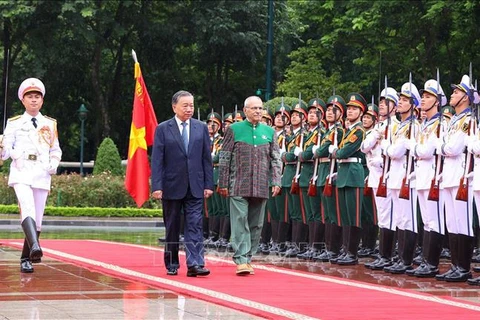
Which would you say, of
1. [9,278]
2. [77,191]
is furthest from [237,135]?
[77,191]

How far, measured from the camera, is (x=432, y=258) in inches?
543

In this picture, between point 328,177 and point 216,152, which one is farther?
point 216,152

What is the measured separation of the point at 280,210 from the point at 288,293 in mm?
6342

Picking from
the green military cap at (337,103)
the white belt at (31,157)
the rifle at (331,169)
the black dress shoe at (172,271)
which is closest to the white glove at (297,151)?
the rifle at (331,169)

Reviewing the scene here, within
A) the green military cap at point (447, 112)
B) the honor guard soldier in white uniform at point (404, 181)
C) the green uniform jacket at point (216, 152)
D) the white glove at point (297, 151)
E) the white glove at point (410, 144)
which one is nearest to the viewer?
the white glove at point (410, 144)

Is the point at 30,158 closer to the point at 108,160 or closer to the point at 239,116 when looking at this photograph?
the point at 239,116

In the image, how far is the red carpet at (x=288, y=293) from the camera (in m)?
9.84

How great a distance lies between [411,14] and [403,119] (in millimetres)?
22251

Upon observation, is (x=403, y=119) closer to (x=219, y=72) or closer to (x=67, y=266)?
(x=67, y=266)

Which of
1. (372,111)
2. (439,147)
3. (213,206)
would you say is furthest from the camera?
Answer: (213,206)

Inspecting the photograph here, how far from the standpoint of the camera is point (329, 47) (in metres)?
40.4

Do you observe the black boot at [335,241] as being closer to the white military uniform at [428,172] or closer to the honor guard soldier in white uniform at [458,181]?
the white military uniform at [428,172]

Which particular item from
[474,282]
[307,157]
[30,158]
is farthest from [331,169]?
[30,158]

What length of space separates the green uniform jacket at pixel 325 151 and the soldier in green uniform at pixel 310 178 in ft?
0.62
